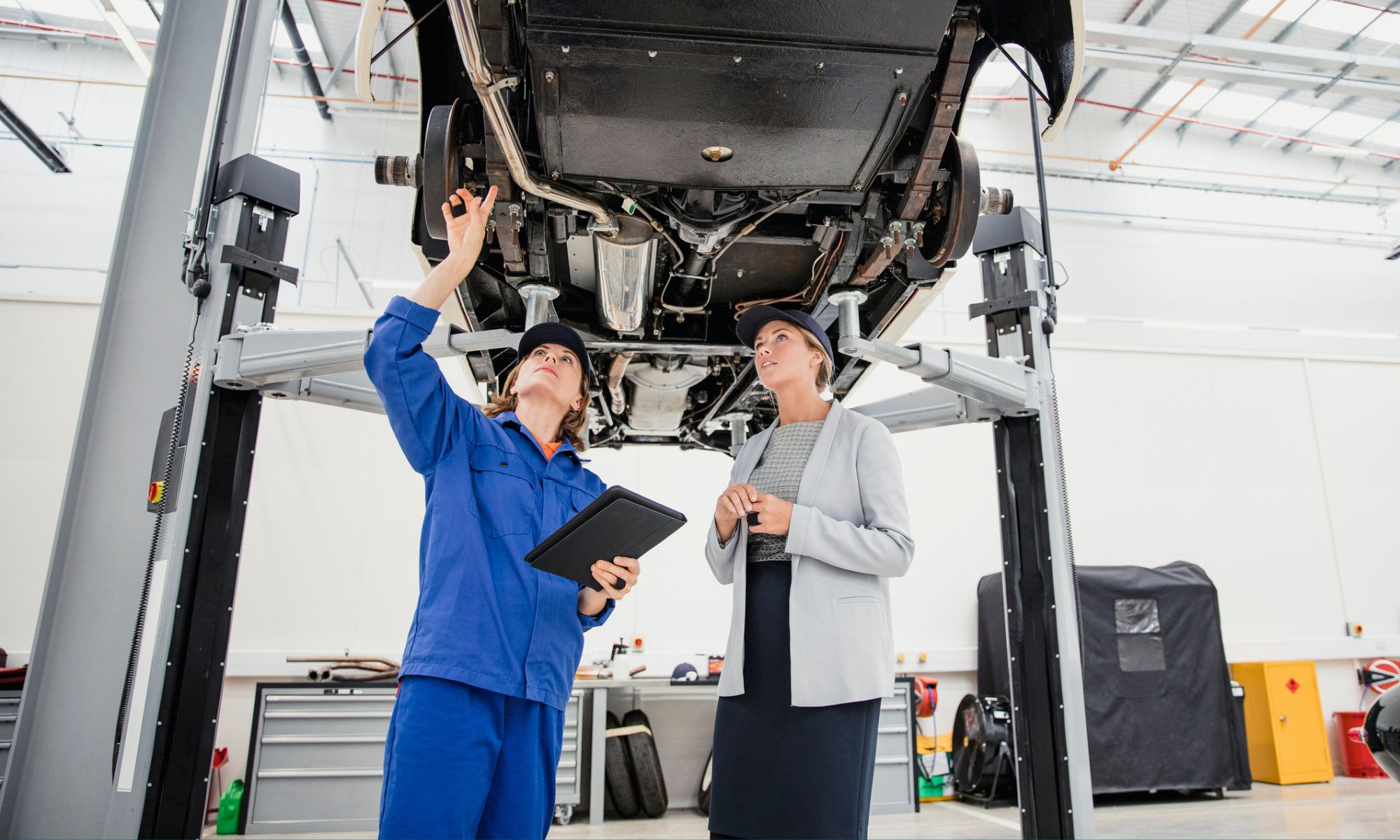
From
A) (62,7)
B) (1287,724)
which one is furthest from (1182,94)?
(62,7)

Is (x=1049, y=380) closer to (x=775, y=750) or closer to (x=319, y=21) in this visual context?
(x=775, y=750)

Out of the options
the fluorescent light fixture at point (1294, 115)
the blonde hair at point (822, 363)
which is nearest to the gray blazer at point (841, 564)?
the blonde hair at point (822, 363)

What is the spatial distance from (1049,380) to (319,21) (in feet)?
24.0

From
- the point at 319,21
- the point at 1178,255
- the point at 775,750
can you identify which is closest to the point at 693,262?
the point at 775,750

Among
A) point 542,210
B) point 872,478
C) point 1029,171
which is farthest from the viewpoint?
A: point 1029,171

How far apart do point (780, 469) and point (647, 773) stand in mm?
4086

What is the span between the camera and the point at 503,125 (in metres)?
1.36

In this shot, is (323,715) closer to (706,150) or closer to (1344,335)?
(706,150)

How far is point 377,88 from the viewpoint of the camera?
7590 millimetres

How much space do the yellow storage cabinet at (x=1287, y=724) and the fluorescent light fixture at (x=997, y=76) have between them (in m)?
5.62

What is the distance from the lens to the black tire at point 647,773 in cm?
483

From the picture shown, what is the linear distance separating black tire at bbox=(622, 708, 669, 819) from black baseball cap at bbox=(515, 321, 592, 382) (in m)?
3.94

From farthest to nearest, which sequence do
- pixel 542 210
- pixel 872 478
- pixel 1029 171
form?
pixel 1029 171 → pixel 542 210 → pixel 872 478

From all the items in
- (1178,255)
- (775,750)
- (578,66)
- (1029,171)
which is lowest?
(775,750)
